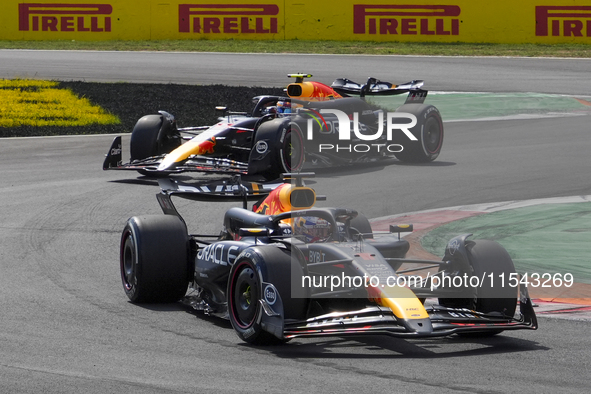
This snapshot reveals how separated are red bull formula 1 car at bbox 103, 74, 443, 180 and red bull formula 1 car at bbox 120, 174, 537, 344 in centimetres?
560

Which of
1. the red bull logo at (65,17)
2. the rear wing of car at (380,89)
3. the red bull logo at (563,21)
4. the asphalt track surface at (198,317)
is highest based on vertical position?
the red bull logo at (65,17)

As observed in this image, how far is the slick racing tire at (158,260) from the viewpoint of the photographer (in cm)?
744

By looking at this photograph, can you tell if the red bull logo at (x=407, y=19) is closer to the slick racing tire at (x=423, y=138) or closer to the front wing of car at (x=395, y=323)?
the slick racing tire at (x=423, y=138)

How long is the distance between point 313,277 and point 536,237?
400 centimetres

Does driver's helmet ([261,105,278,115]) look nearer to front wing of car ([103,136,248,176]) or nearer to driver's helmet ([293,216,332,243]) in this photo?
front wing of car ([103,136,248,176])

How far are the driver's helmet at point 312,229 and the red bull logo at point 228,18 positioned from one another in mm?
24699

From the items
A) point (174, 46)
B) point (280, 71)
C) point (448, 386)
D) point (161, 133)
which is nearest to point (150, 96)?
point (280, 71)

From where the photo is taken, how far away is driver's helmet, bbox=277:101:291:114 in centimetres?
1446

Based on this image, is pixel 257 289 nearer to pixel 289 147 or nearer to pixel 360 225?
pixel 360 225

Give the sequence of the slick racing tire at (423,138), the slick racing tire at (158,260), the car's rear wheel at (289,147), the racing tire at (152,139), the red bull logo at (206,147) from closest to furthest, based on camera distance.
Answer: the slick racing tire at (158,260), the car's rear wheel at (289,147), the red bull logo at (206,147), the racing tire at (152,139), the slick racing tire at (423,138)

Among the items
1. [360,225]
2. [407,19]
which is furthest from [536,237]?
[407,19]

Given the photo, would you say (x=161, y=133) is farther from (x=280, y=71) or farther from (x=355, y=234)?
(x=280, y=71)

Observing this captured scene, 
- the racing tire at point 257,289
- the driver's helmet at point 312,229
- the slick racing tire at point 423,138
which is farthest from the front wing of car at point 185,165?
the racing tire at point 257,289

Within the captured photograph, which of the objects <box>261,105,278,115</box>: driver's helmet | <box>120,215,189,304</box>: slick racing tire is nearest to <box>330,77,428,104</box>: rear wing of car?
<box>261,105,278,115</box>: driver's helmet
